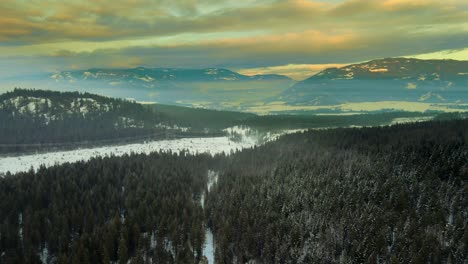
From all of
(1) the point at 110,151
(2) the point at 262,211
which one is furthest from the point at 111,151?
(2) the point at 262,211

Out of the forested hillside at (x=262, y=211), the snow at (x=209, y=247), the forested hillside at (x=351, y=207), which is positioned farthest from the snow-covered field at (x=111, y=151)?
the snow at (x=209, y=247)

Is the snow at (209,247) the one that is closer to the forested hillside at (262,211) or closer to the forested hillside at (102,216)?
the forested hillside at (262,211)

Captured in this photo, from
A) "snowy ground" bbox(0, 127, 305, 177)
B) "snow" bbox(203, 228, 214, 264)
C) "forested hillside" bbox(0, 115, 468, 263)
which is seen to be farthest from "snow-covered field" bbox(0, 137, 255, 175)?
"snow" bbox(203, 228, 214, 264)

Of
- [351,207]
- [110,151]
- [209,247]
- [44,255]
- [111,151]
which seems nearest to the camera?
[44,255]

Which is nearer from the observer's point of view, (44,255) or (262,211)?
(44,255)

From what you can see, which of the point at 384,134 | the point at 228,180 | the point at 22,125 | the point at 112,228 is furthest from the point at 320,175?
the point at 22,125

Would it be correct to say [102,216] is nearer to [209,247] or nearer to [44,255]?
[44,255]

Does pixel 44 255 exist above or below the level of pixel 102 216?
below
